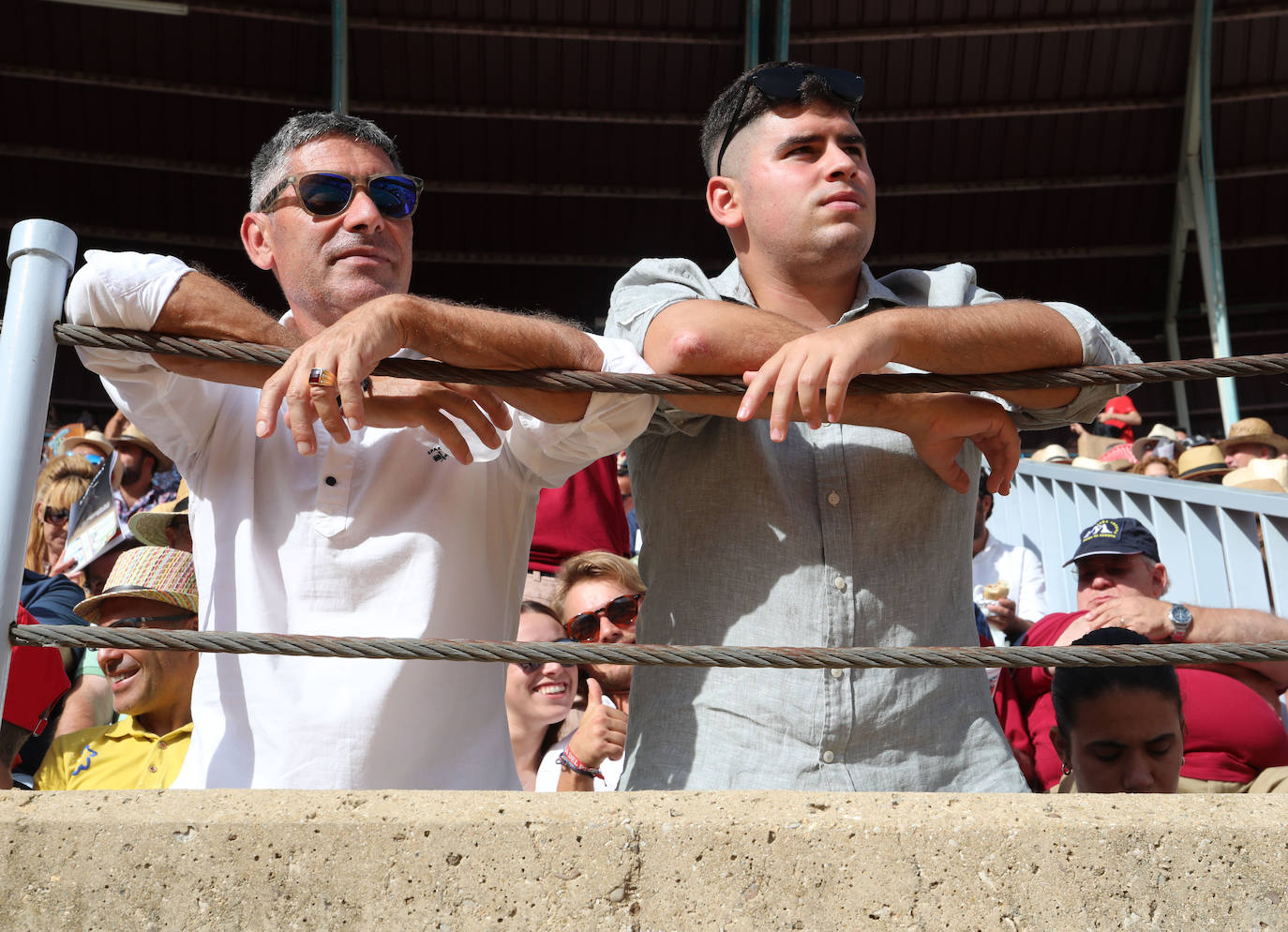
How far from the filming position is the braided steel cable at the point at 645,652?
1418 mm

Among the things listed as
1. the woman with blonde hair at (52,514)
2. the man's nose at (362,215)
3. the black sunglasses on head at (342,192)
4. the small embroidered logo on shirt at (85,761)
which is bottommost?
the small embroidered logo on shirt at (85,761)

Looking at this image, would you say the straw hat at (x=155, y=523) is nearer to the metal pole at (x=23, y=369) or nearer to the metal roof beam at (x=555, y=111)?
the metal pole at (x=23, y=369)

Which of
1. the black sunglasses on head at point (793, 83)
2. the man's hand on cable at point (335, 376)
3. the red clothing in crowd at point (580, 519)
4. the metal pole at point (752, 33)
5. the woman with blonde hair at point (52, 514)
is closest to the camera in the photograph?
the man's hand on cable at point (335, 376)

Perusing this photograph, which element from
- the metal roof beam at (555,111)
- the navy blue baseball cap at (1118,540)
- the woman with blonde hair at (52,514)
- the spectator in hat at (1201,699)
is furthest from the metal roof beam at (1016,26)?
the spectator in hat at (1201,699)

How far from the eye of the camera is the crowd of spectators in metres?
1.80

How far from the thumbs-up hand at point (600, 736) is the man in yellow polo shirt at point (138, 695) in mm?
1118

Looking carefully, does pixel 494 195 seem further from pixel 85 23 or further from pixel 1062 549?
pixel 1062 549

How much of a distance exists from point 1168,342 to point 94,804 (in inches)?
751

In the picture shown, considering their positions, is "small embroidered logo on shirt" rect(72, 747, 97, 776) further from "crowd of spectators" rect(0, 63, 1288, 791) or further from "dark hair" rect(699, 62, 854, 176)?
"dark hair" rect(699, 62, 854, 176)

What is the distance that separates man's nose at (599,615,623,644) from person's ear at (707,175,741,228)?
149 cm

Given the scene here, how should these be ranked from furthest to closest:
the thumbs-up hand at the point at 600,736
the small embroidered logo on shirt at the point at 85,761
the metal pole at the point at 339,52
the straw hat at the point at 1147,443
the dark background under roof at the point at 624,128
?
the dark background under roof at the point at 624,128
the metal pole at the point at 339,52
the straw hat at the point at 1147,443
the small embroidered logo on shirt at the point at 85,761
the thumbs-up hand at the point at 600,736

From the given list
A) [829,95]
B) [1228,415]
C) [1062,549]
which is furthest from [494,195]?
[829,95]

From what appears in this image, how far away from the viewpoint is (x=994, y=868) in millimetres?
1313

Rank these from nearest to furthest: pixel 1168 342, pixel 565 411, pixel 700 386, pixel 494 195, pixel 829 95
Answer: pixel 700 386 < pixel 565 411 < pixel 829 95 < pixel 494 195 < pixel 1168 342
